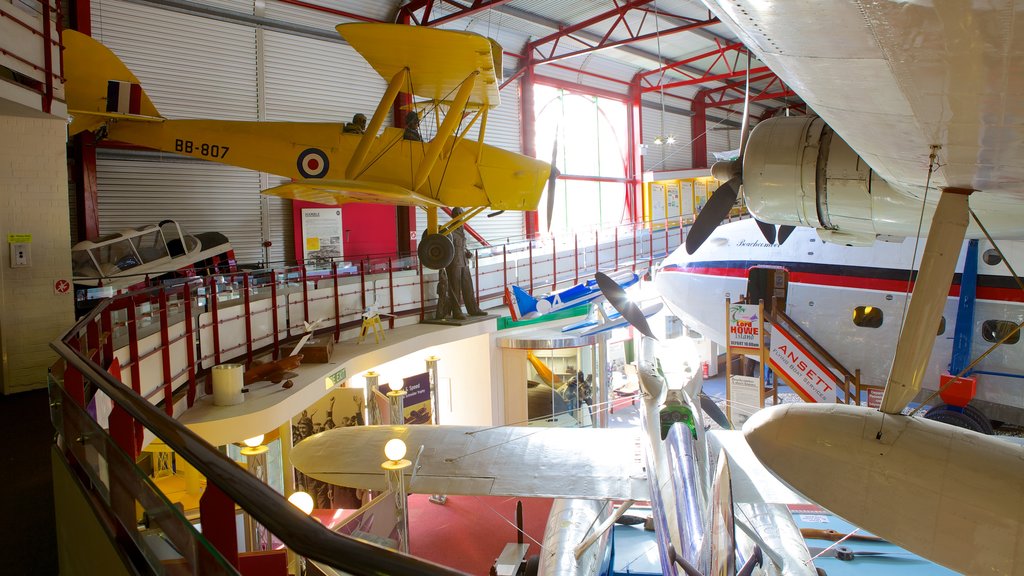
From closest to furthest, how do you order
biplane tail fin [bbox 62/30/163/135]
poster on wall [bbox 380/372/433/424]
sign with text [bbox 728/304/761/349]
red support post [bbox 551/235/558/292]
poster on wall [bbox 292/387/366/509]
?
1. biplane tail fin [bbox 62/30/163/135]
2. poster on wall [bbox 292/387/366/509]
3. sign with text [bbox 728/304/761/349]
4. poster on wall [bbox 380/372/433/424]
5. red support post [bbox 551/235/558/292]

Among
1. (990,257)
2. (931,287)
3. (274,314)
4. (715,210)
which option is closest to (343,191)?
(274,314)

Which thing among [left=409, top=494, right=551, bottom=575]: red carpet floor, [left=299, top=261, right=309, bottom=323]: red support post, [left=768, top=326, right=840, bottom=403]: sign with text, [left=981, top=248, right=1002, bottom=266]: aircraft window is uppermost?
[left=981, top=248, right=1002, bottom=266]: aircraft window

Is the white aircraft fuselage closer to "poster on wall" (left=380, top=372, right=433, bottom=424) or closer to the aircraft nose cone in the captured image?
the aircraft nose cone

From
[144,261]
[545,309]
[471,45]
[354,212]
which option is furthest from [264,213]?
[471,45]

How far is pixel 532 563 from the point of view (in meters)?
6.80

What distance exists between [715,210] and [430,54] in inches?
168

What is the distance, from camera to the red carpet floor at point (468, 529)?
7660 millimetres

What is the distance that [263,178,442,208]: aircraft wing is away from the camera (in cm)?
695

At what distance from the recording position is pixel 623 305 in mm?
9672

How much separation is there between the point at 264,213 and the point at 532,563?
10.5m

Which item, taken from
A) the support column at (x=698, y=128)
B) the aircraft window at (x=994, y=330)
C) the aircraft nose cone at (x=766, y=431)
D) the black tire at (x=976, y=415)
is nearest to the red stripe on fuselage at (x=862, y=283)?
the aircraft window at (x=994, y=330)

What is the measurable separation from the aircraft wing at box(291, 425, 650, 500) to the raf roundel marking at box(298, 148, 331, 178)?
4046mm

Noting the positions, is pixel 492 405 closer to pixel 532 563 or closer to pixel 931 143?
pixel 532 563

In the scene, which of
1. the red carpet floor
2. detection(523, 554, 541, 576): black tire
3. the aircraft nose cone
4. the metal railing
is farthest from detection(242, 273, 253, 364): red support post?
the aircraft nose cone
